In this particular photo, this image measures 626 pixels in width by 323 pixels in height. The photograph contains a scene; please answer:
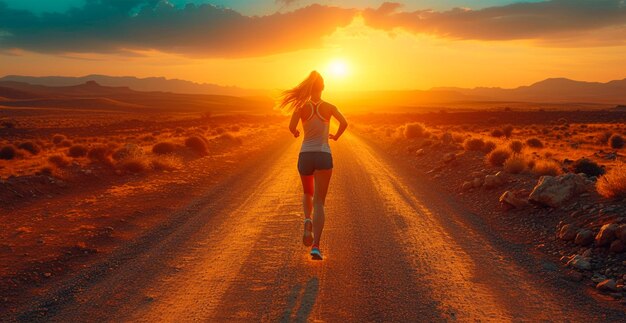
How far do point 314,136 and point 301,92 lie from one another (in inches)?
27.9

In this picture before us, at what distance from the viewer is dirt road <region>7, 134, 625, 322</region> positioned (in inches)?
193

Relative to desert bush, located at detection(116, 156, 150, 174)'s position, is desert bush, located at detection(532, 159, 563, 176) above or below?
above

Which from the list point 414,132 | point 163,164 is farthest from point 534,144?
point 163,164

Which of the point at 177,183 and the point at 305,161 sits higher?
the point at 305,161

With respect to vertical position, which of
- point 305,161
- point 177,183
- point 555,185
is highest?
point 305,161

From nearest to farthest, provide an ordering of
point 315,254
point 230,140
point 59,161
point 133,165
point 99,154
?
point 315,254, point 133,165, point 59,161, point 99,154, point 230,140

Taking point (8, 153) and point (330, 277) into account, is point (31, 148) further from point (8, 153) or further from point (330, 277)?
point (330, 277)

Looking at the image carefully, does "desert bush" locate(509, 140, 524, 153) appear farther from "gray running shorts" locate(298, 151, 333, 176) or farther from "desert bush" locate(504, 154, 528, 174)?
"gray running shorts" locate(298, 151, 333, 176)

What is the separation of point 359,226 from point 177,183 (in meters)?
7.48

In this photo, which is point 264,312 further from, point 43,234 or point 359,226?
point 43,234

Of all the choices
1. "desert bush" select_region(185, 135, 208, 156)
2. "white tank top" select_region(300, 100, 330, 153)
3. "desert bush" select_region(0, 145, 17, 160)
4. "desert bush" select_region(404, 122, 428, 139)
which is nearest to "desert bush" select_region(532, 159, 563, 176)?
"white tank top" select_region(300, 100, 330, 153)

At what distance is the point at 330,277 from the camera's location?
5.97m

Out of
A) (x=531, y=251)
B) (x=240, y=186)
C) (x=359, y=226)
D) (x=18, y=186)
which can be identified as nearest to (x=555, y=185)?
(x=531, y=251)

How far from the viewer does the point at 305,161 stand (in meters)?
6.48
